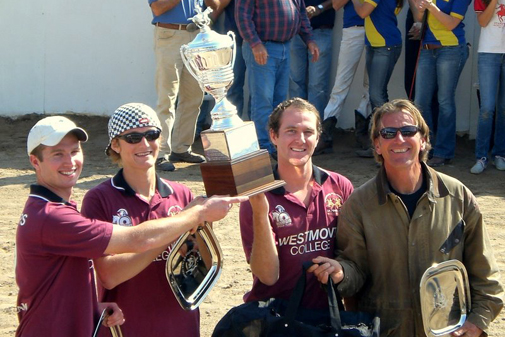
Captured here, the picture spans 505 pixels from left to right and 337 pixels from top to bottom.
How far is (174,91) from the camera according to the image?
8852 mm

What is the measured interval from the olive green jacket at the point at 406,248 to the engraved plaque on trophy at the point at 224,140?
46 cm

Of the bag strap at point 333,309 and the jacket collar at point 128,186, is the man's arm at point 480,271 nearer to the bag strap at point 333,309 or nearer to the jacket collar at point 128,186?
the bag strap at point 333,309

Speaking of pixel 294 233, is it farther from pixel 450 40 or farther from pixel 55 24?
pixel 55 24

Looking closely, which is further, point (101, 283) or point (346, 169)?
point (346, 169)

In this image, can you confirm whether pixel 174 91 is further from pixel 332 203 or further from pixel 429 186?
pixel 429 186

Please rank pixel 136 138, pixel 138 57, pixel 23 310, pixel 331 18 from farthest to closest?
pixel 138 57
pixel 331 18
pixel 136 138
pixel 23 310

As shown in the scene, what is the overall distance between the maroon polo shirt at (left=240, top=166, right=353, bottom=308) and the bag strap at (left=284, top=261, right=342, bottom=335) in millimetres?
172

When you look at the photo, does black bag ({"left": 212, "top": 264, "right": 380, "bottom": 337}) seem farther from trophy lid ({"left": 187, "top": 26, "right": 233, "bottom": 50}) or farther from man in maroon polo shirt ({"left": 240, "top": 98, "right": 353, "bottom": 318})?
trophy lid ({"left": 187, "top": 26, "right": 233, "bottom": 50})

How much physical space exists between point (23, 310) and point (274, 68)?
5714 mm

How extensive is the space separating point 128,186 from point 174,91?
5253mm

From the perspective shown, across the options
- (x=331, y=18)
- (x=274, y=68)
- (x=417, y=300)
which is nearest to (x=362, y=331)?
(x=417, y=300)

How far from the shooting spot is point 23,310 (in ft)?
11.1

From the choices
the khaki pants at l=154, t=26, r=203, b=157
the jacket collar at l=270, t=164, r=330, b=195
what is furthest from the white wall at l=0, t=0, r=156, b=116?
the jacket collar at l=270, t=164, r=330, b=195

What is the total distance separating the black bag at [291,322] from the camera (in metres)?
3.47
